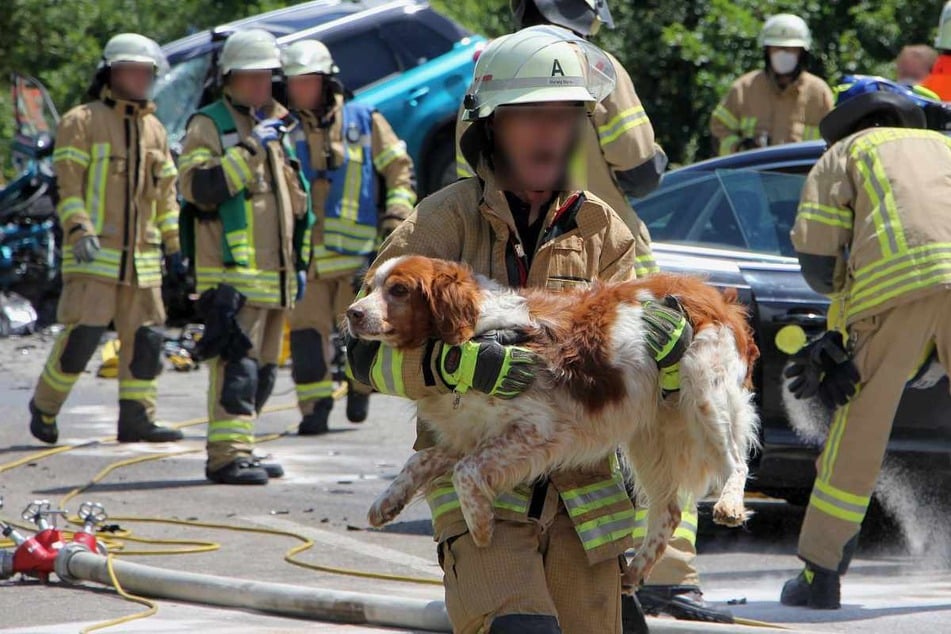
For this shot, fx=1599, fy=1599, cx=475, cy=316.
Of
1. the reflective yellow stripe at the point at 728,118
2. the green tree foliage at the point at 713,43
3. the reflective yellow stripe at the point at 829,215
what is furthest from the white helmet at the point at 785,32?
the reflective yellow stripe at the point at 829,215

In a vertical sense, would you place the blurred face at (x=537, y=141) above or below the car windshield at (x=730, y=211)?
above

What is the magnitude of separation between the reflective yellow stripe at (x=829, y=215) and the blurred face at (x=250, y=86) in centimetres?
350

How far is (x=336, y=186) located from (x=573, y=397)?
6.15m

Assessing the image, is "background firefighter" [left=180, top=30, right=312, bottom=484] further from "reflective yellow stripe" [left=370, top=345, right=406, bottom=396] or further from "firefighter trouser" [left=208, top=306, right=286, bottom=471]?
"reflective yellow stripe" [left=370, top=345, right=406, bottom=396]

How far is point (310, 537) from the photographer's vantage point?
7156mm

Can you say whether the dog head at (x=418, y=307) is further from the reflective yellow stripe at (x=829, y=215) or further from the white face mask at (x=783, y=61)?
the white face mask at (x=783, y=61)

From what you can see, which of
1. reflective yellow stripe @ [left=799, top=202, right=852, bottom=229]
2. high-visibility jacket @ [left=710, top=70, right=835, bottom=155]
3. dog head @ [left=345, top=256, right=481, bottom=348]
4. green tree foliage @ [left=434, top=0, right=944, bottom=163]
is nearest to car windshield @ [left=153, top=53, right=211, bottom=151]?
green tree foliage @ [left=434, top=0, right=944, bottom=163]

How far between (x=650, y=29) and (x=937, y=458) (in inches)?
407

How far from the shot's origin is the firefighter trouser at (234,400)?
8.35m

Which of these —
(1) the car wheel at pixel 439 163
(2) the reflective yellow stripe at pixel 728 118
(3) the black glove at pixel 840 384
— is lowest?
(1) the car wheel at pixel 439 163

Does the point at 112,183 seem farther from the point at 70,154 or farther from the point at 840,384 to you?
the point at 840,384

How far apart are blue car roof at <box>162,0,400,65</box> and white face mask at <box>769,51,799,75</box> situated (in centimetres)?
413

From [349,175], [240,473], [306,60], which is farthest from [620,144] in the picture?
[349,175]

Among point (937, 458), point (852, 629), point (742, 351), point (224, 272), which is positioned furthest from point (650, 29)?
point (742, 351)
